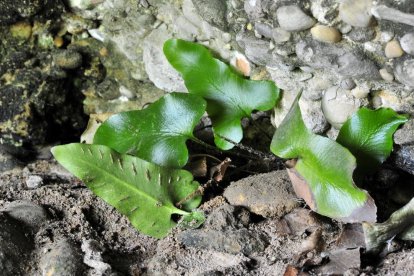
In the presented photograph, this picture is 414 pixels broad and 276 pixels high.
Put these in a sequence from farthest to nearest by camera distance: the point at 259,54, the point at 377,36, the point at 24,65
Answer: the point at 24,65, the point at 259,54, the point at 377,36

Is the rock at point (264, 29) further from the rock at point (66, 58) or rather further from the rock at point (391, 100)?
the rock at point (66, 58)

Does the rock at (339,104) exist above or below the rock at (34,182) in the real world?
above

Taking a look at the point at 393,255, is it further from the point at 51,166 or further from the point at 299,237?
the point at 51,166

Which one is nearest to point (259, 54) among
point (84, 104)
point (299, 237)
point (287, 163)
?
point (287, 163)

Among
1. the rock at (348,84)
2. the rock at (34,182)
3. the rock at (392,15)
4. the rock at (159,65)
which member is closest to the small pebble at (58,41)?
the rock at (159,65)

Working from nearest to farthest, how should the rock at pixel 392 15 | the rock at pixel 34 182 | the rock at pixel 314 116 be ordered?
the rock at pixel 392 15
the rock at pixel 314 116
the rock at pixel 34 182

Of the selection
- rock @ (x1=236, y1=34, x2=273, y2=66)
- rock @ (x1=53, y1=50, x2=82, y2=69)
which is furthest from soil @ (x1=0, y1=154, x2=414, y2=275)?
rock @ (x1=53, y1=50, x2=82, y2=69)
